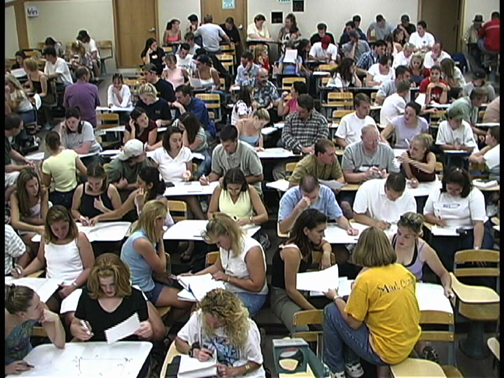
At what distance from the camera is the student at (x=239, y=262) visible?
13.0ft

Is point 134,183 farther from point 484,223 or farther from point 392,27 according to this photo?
point 392,27

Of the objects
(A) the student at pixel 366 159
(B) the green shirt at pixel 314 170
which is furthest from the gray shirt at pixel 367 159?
(B) the green shirt at pixel 314 170

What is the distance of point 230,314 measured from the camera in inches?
124

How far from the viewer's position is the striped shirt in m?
6.56

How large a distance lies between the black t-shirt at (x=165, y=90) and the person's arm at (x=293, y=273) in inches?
203

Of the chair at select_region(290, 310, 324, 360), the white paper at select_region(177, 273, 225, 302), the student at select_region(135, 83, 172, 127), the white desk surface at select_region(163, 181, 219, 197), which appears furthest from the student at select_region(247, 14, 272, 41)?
the chair at select_region(290, 310, 324, 360)

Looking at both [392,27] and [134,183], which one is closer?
[134,183]

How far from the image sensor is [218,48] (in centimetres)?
1293

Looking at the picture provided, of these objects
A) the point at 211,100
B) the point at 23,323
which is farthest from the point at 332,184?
the point at 211,100

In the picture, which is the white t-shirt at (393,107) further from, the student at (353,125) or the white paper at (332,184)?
the white paper at (332,184)

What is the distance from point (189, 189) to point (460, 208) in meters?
2.39

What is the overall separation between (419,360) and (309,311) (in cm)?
68

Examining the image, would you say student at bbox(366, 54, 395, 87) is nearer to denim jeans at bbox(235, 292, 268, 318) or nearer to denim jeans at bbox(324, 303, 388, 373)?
denim jeans at bbox(235, 292, 268, 318)

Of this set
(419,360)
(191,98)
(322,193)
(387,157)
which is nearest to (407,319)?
(419,360)
